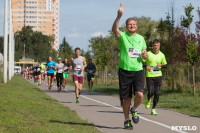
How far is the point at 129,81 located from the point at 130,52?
22.6 inches

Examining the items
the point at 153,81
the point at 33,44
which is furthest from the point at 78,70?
the point at 33,44

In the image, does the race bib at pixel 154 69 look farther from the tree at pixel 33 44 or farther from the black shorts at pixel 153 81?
the tree at pixel 33 44

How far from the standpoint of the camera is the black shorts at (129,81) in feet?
25.1

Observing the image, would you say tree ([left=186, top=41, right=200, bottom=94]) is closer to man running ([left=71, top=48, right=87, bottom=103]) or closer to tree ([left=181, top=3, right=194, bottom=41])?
tree ([left=181, top=3, right=194, bottom=41])

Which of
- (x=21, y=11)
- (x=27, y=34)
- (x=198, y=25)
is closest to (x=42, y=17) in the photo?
(x=21, y=11)

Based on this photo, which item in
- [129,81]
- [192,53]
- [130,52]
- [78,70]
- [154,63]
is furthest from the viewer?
[192,53]

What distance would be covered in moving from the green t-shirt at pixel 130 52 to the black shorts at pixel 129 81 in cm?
10

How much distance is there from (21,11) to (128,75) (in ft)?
573

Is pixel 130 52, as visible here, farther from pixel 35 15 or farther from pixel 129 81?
pixel 35 15

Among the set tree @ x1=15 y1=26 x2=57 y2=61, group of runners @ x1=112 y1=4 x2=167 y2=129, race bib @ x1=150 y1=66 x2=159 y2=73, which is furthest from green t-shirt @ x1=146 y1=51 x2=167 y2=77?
tree @ x1=15 y1=26 x2=57 y2=61

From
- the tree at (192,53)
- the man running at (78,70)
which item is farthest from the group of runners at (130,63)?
the tree at (192,53)

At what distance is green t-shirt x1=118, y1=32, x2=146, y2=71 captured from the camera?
24.8 ft

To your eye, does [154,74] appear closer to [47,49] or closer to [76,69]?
[76,69]

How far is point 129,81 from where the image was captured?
25.1 ft
